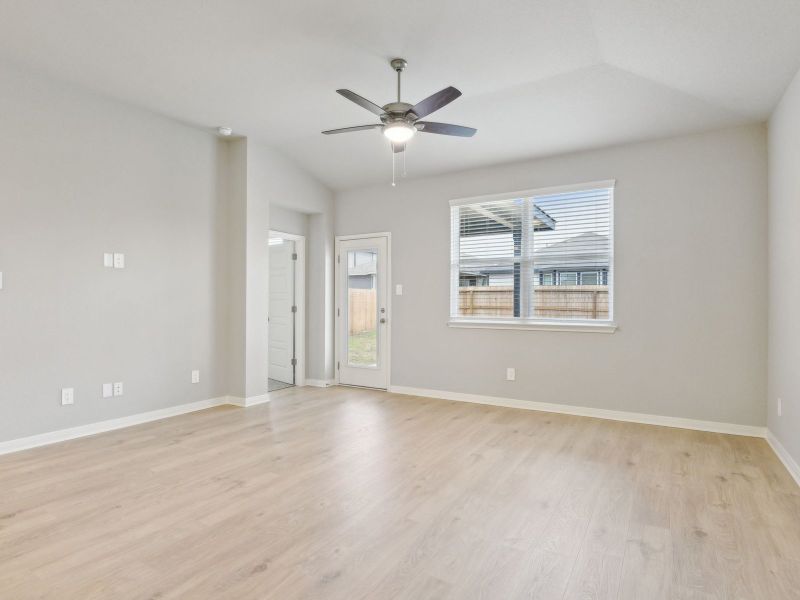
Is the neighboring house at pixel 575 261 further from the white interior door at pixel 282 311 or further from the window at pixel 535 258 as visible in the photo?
the white interior door at pixel 282 311

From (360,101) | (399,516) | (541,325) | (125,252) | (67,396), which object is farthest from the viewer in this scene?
(541,325)

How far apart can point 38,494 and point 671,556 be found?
359cm

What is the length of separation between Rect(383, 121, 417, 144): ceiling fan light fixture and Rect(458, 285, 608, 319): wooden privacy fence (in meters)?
2.50

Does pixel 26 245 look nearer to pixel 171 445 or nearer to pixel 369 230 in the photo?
pixel 171 445

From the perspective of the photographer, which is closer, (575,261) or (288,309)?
(575,261)

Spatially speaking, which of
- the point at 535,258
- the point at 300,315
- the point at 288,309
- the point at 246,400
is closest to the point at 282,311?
the point at 288,309

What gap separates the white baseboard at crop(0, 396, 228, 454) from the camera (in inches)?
145

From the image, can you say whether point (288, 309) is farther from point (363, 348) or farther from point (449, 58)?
point (449, 58)

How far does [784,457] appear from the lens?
3.45 metres

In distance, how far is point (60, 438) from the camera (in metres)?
3.92

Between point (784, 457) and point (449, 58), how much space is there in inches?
153

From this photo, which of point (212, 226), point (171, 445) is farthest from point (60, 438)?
point (212, 226)

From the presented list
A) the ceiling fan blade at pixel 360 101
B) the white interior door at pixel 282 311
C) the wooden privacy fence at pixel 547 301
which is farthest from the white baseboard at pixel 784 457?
the white interior door at pixel 282 311

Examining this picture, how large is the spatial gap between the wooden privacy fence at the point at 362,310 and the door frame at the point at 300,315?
0.66 metres
